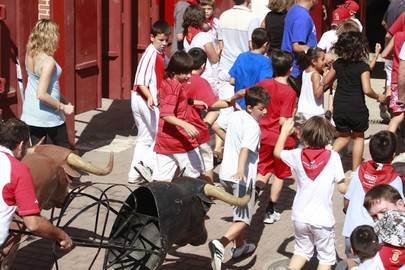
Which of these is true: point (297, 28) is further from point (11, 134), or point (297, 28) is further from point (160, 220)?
point (11, 134)

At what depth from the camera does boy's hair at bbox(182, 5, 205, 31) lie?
11.9 m

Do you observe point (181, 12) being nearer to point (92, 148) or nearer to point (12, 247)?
point (92, 148)

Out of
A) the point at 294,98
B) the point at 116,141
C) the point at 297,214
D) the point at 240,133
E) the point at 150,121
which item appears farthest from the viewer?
the point at 116,141

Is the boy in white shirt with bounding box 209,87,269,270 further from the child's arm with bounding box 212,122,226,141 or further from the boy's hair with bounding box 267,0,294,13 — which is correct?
the boy's hair with bounding box 267,0,294,13

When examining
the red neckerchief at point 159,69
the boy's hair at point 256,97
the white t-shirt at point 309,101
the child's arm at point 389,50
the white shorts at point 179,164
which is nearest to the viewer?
the boy's hair at point 256,97

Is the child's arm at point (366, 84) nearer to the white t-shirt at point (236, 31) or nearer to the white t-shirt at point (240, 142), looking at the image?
the white t-shirt at point (236, 31)

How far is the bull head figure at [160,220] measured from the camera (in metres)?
7.22

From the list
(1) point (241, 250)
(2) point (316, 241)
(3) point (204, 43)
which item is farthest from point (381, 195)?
(3) point (204, 43)

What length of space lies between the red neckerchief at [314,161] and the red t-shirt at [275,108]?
1.80 metres

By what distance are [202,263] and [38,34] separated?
2994mm

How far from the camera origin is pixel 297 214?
7812mm

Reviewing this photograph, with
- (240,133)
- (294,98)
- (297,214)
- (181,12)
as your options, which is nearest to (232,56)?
(181,12)

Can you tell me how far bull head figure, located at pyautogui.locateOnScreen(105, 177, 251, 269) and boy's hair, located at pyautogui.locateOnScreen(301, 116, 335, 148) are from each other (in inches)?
26.3

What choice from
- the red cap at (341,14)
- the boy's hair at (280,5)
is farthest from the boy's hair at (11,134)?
the red cap at (341,14)
